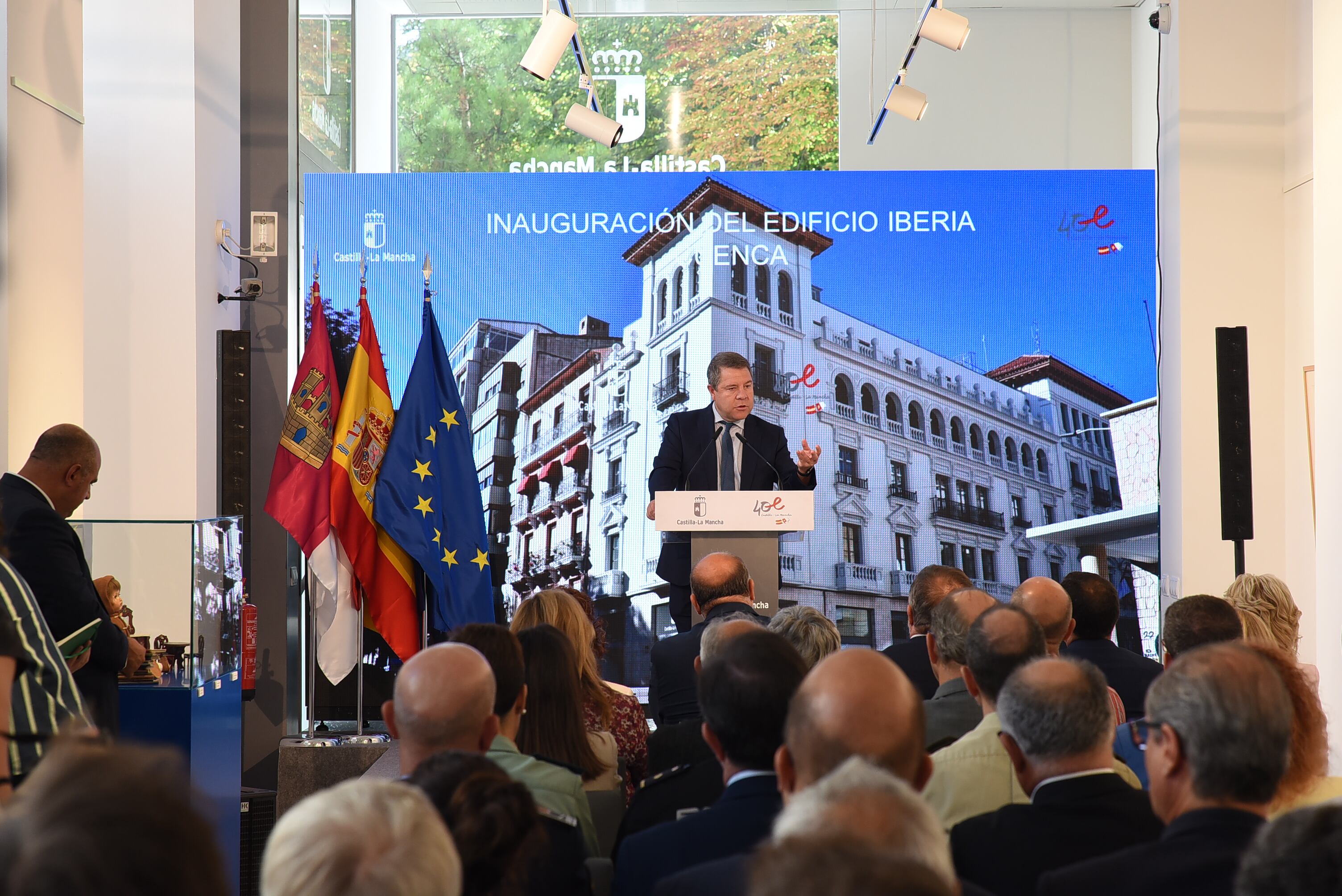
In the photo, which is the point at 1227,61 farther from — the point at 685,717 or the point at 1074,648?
the point at 685,717

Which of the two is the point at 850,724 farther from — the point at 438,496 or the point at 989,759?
the point at 438,496

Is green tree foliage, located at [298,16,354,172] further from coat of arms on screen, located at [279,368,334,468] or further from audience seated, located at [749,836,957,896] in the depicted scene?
audience seated, located at [749,836,957,896]

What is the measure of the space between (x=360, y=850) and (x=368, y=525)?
4.95 meters

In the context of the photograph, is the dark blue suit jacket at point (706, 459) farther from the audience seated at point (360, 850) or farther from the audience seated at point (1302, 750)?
the audience seated at point (360, 850)

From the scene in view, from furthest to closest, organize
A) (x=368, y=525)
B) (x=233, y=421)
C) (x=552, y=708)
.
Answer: (x=233, y=421)
(x=368, y=525)
(x=552, y=708)

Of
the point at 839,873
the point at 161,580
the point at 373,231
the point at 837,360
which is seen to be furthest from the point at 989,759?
the point at 373,231

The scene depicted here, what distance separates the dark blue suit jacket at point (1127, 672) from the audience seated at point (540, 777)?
1792mm

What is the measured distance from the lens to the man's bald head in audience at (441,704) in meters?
2.32

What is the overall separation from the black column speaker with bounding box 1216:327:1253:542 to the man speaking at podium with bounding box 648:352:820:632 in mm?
2193

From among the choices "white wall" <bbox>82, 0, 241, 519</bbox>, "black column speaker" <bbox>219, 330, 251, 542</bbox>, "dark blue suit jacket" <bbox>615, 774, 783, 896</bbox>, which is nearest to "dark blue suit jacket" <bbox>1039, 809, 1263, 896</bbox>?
"dark blue suit jacket" <bbox>615, 774, 783, 896</bbox>

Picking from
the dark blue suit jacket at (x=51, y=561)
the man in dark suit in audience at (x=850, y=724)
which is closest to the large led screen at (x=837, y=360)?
the dark blue suit jacket at (x=51, y=561)

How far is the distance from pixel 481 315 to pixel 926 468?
122 inches

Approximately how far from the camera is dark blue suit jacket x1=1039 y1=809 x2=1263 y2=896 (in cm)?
172

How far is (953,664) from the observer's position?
335 cm
